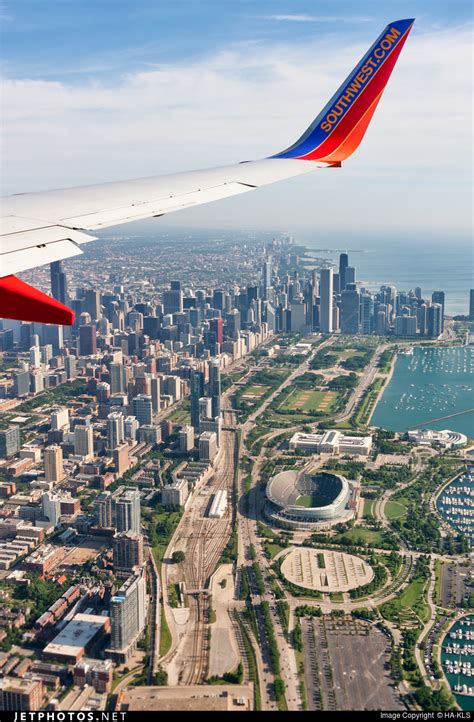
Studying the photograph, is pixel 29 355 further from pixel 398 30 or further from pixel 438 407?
pixel 398 30

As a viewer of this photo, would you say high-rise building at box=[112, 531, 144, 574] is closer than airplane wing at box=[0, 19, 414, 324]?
No

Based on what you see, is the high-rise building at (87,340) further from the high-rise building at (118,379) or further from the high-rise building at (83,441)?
the high-rise building at (83,441)

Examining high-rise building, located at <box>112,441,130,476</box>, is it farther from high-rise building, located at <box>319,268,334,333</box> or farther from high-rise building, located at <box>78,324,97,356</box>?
high-rise building, located at <box>319,268,334,333</box>

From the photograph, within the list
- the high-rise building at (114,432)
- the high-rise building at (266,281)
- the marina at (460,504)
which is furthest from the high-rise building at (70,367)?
the marina at (460,504)

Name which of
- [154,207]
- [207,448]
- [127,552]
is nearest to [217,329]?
[207,448]

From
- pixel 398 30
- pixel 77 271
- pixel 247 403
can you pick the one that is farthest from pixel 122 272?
pixel 398 30

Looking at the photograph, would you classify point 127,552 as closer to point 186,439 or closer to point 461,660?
point 461,660

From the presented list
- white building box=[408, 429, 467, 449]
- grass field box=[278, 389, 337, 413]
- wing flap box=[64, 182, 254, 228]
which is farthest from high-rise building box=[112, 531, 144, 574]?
grass field box=[278, 389, 337, 413]
